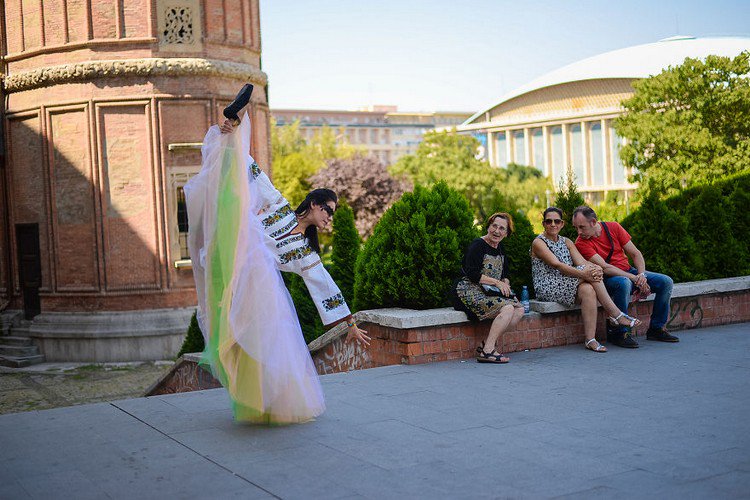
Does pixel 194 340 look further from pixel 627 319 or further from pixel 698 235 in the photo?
pixel 698 235

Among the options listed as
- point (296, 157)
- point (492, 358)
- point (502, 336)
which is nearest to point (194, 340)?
point (502, 336)

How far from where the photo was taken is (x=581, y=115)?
96.5m

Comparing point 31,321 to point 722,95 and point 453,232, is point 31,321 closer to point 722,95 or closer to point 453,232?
point 453,232

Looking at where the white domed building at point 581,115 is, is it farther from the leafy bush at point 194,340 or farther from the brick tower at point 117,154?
the leafy bush at point 194,340

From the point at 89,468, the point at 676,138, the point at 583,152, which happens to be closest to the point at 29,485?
the point at 89,468

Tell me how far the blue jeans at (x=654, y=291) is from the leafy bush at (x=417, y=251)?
1652mm

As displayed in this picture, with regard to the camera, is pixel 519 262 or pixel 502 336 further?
pixel 519 262

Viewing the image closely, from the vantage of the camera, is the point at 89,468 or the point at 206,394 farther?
the point at 206,394

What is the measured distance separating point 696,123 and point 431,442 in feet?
123

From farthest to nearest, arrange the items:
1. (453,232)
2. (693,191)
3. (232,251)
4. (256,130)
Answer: (256,130), (693,191), (453,232), (232,251)

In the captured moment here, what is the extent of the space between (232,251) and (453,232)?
383cm

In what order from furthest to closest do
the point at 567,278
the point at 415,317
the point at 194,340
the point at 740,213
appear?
1. the point at 194,340
2. the point at 740,213
3. the point at 567,278
4. the point at 415,317

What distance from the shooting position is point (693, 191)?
14.0 metres

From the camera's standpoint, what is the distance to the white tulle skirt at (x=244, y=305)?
629 cm
